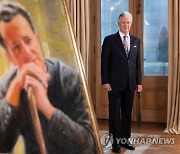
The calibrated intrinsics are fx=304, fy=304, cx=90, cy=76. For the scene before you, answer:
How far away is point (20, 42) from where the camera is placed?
133 cm

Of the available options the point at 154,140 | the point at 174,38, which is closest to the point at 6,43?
the point at 154,140

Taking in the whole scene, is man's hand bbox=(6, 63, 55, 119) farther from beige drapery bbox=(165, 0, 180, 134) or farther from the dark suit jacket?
beige drapery bbox=(165, 0, 180, 134)

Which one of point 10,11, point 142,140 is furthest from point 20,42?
point 142,140

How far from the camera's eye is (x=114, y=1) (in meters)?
4.81

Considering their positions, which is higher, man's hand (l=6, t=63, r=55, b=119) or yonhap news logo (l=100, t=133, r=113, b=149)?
man's hand (l=6, t=63, r=55, b=119)

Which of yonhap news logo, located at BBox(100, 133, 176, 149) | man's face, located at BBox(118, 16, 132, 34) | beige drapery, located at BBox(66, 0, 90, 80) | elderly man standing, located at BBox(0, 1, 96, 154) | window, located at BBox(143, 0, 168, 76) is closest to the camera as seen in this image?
elderly man standing, located at BBox(0, 1, 96, 154)

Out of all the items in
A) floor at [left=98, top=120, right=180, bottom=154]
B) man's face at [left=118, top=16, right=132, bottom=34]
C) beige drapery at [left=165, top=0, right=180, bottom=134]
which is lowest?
floor at [left=98, top=120, right=180, bottom=154]

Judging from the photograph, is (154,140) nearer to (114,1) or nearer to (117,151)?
(117,151)

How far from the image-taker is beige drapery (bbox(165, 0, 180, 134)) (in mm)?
3947

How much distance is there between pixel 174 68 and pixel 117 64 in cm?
135

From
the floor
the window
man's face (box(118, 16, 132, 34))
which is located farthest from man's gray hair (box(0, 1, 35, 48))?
the window

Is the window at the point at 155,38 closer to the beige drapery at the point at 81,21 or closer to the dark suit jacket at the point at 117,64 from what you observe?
the beige drapery at the point at 81,21

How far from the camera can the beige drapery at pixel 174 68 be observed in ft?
13.0

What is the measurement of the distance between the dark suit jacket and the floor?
65 centimetres
